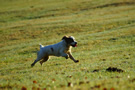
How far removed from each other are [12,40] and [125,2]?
118 ft

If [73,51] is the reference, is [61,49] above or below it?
above

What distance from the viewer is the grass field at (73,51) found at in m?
8.17

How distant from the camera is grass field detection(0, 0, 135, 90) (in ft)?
26.8

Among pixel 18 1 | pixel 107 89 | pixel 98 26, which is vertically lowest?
pixel 18 1

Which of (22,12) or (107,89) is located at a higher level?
(107,89)

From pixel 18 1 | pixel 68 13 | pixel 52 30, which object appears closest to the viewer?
pixel 52 30

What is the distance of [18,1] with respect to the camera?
79250mm

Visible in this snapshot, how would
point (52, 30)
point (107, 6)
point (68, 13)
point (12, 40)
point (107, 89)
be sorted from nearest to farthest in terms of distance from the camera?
1. point (107, 89)
2. point (12, 40)
3. point (52, 30)
4. point (68, 13)
5. point (107, 6)

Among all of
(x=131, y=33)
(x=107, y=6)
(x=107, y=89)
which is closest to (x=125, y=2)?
(x=107, y=6)

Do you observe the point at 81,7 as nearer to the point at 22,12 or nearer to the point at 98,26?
the point at 22,12

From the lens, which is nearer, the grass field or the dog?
the grass field

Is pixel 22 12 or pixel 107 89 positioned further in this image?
pixel 22 12

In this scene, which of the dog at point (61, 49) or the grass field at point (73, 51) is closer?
the grass field at point (73, 51)

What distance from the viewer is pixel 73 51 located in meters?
21.1
